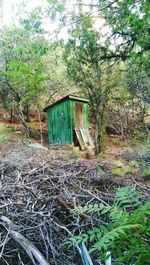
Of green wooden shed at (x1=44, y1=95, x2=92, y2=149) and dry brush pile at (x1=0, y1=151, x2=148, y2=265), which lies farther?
green wooden shed at (x1=44, y1=95, x2=92, y2=149)

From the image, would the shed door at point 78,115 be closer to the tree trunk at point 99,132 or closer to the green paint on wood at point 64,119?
the green paint on wood at point 64,119

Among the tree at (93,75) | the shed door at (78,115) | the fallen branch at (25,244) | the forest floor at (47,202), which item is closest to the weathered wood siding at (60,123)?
the shed door at (78,115)

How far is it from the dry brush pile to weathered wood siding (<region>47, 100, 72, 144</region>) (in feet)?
23.3

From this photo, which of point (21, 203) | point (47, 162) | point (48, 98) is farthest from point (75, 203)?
point (48, 98)

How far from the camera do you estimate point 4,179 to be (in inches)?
144

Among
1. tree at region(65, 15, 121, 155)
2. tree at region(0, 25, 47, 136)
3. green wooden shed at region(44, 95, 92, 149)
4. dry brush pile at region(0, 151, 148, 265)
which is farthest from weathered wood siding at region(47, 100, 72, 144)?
dry brush pile at region(0, 151, 148, 265)

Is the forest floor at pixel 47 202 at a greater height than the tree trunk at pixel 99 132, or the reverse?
the tree trunk at pixel 99 132

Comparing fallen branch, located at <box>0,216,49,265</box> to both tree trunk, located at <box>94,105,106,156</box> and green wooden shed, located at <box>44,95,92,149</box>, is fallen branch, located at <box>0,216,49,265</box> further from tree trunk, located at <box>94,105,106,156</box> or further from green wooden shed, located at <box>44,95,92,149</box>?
green wooden shed, located at <box>44,95,92,149</box>

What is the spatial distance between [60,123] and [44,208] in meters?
9.07

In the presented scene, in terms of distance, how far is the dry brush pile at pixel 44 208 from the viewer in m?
2.19

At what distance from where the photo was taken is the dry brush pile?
2.19 m

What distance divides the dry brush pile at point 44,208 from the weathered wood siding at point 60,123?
280 inches

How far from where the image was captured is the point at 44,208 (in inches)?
111

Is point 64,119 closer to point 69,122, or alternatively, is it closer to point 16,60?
point 69,122
